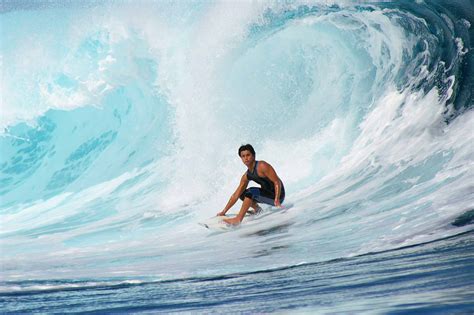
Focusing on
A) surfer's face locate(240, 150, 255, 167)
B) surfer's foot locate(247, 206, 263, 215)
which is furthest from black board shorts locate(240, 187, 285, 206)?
surfer's face locate(240, 150, 255, 167)

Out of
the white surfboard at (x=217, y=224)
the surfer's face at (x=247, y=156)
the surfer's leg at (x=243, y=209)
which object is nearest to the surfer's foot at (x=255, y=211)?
the surfer's leg at (x=243, y=209)

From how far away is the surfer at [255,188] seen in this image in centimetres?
541

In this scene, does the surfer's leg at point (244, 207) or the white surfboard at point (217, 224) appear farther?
the white surfboard at point (217, 224)

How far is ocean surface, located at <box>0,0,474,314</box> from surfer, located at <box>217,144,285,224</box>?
0.15 m

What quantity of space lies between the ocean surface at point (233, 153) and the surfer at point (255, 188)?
150mm

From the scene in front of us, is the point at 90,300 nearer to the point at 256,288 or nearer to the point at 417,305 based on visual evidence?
the point at 256,288

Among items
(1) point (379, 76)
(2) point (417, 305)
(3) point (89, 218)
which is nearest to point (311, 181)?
(1) point (379, 76)

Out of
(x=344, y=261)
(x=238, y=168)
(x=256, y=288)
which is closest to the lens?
(x=256, y=288)

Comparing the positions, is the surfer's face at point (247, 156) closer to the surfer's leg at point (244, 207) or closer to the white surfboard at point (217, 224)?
the surfer's leg at point (244, 207)

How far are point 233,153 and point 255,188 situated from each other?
85.6 inches

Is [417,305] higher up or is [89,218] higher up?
[89,218]

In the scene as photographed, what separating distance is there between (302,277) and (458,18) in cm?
399

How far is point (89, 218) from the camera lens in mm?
7930

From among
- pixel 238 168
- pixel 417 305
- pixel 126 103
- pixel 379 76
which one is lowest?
pixel 417 305
